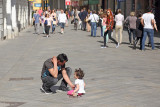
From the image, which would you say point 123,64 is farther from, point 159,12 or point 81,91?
point 159,12

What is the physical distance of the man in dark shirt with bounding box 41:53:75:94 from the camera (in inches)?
354

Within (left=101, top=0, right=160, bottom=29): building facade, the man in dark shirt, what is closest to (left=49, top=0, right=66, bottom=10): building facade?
(left=101, top=0, right=160, bottom=29): building facade

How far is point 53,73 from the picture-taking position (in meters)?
9.14

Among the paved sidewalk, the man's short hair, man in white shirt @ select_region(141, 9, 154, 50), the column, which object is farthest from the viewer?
the column

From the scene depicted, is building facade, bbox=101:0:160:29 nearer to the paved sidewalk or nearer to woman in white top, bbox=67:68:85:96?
the paved sidewalk

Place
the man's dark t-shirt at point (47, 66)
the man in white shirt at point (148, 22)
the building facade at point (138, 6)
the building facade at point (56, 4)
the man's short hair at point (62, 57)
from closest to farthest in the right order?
1. the man's short hair at point (62, 57)
2. the man's dark t-shirt at point (47, 66)
3. the man in white shirt at point (148, 22)
4. the building facade at point (138, 6)
5. the building facade at point (56, 4)

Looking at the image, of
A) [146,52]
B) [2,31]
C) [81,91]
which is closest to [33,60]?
[146,52]

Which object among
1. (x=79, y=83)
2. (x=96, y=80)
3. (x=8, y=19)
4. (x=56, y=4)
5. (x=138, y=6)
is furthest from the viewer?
(x=56, y=4)

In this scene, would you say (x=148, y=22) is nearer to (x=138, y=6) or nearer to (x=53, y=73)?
(x=53, y=73)

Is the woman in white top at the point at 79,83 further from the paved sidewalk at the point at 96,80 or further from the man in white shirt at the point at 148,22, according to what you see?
the man in white shirt at the point at 148,22

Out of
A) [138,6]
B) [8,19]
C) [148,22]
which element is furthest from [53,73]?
[138,6]

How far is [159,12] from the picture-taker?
38.0 m

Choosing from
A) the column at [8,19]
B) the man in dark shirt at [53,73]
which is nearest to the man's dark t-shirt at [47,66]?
the man in dark shirt at [53,73]

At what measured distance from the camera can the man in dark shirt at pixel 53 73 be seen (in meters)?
8.99
